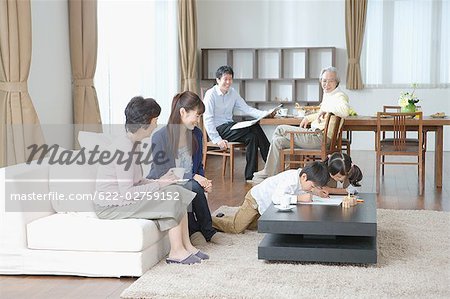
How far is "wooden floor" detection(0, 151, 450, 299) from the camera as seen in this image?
3807 millimetres

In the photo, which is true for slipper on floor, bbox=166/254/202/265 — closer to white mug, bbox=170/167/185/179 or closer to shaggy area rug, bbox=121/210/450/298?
shaggy area rug, bbox=121/210/450/298

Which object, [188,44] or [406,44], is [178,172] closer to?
[188,44]

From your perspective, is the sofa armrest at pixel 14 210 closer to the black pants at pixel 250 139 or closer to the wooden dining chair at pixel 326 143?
the wooden dining chair at pixel 326 143

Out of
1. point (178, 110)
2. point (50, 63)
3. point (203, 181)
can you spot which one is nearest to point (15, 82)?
point (50, 63)

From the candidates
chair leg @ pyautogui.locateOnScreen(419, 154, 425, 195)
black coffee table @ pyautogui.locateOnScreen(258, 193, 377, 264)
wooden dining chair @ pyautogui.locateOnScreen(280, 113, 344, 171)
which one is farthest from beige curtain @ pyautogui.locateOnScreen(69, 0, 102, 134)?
black coffee table @ pyautogui.locateOnScreen(258, 193, 377, 264)

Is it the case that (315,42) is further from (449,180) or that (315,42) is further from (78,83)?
(78,83)

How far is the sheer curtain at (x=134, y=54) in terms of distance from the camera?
7.90 meters

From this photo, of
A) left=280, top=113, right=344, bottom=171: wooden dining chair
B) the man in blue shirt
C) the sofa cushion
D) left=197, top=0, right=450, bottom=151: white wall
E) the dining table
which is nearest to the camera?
the sofa cushion

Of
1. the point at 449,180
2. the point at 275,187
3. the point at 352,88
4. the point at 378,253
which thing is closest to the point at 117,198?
the point at 275,187

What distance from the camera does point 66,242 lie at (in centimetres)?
407

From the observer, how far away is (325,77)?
714 centimetres

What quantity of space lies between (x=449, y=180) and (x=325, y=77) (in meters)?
1.92

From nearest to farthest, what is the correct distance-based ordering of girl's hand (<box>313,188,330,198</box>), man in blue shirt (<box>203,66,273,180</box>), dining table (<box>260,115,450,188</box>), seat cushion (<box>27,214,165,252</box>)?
seat cushion (<box>27,214,165,252</box>) → girl's hand (<box>313,188,330,198</box>) → dining table (<box>260,115,450,188</box>) → man in blue shirt (<box>203,66,273,180</box>)

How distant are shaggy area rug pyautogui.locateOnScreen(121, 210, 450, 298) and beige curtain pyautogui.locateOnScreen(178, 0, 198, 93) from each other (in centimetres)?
592
